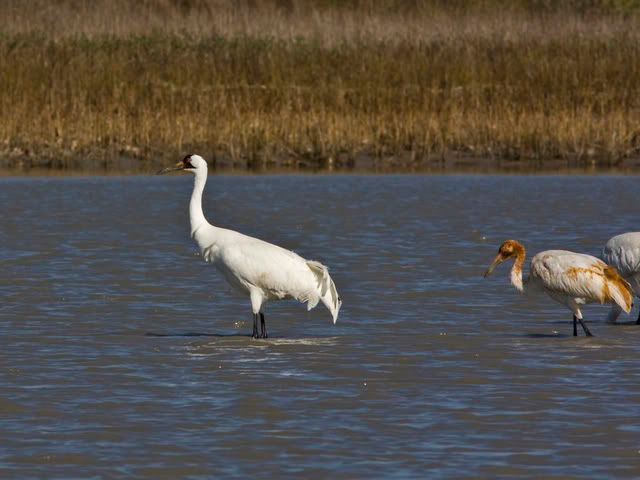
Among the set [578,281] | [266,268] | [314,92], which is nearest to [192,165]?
[266,268]

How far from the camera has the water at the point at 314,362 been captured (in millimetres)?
6191

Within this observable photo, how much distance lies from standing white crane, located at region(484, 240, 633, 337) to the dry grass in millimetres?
11860

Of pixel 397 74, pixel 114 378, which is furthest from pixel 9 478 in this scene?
pixel 397 74

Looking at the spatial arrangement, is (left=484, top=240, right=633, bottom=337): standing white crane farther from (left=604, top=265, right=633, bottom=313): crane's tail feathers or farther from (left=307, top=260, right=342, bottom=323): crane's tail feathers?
(left=307, top=260, right=342, bottom=323): crane's tail feathers

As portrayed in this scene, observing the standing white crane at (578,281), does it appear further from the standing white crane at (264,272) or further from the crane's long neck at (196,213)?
the crane's long neck at (196,213)

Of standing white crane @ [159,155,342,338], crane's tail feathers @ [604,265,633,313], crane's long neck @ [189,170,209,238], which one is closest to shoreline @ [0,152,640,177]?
crane's long neck @ [189,170,209,238]

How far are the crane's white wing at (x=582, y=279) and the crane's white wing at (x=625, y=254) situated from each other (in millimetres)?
395

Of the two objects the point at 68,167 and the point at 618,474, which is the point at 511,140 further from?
the point at 618,474

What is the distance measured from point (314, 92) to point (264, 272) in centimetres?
1362

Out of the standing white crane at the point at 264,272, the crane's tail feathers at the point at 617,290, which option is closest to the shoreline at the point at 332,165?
the standing white crane at the point at 264,272

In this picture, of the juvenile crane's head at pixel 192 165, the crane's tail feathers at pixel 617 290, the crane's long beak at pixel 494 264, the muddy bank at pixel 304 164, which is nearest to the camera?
the crane's tail feathers at pixel 617 290

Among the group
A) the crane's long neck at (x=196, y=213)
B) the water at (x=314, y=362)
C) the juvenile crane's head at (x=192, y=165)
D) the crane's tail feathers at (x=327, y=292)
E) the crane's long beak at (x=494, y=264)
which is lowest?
the water at (x=314, y=362)

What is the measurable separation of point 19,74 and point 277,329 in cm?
1307

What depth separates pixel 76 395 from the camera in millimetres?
7434
